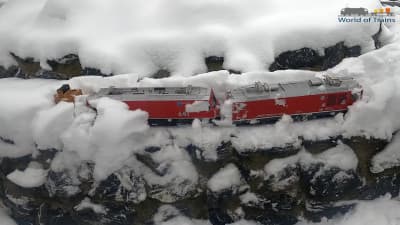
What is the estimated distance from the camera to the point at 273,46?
1003cm

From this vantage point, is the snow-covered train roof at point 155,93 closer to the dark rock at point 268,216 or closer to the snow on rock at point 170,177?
the snow on rock at point 170,177

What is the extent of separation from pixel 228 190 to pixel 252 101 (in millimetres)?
2065

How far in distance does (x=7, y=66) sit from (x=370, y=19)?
1067 centimetres

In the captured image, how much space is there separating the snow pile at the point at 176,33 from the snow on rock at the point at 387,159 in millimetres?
3206

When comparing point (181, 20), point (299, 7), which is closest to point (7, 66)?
point (181, 20)

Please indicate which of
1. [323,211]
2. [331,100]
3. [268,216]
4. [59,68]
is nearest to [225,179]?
[268,216]

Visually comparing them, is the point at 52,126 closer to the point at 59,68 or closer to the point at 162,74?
the point at 59,68

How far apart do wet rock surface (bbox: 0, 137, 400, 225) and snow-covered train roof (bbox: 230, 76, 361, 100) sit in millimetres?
1167

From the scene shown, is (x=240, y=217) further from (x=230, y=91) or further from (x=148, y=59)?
(x=148, y=59)

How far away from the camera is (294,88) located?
8.74 metres

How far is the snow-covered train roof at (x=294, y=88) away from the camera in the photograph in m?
8.48

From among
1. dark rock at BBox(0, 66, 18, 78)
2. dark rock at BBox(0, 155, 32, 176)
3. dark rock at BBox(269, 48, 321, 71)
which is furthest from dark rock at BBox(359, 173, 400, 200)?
dark rock at BBox(0, 66, 18, 78)

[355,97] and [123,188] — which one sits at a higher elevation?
[355,97]

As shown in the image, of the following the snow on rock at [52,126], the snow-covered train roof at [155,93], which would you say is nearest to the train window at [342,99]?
the snow-covered train roof at [155,93]
